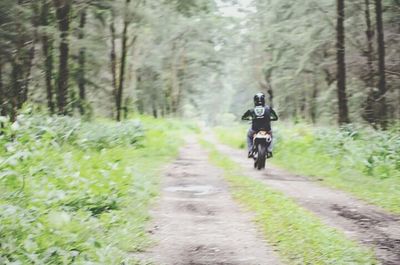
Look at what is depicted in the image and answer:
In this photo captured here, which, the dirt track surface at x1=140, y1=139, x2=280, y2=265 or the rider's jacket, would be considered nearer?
the dirt track surface at x1=140, y1=139, x2=280, y2=265

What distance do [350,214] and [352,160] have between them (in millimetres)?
6301

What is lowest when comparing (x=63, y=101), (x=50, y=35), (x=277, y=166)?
(x=277, y=166)

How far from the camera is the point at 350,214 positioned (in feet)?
26.8

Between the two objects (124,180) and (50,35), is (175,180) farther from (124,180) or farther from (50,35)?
(50,35)

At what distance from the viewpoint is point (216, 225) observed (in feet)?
24.0

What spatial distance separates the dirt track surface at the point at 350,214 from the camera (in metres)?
6.32

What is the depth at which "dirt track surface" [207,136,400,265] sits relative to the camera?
6.32 meters

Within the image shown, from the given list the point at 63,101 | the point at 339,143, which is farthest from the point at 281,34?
the point at 63,101

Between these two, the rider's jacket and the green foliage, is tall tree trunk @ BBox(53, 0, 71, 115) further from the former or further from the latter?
the green foliage

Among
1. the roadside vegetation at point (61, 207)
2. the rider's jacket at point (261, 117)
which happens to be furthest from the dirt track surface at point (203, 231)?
the rider's jacket at point (261, 117)

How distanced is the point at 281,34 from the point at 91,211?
2476cm

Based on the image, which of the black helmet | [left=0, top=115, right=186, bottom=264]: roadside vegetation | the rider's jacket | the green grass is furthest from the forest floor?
the black helmet

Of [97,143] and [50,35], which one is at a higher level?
[50,35]

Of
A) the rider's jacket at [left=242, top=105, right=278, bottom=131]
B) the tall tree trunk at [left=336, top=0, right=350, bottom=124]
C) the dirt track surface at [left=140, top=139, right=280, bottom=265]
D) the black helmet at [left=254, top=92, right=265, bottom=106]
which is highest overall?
the tall tree trunk at [left=336, top=0, right=350, bottom=124]
